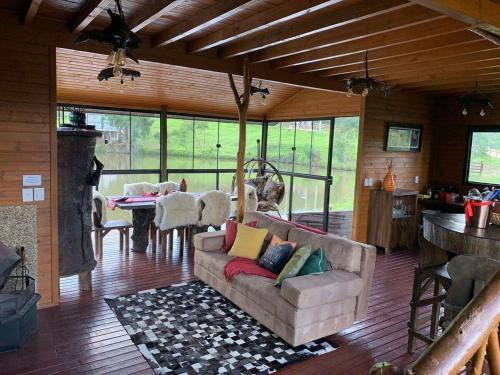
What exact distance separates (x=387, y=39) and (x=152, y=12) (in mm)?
2322

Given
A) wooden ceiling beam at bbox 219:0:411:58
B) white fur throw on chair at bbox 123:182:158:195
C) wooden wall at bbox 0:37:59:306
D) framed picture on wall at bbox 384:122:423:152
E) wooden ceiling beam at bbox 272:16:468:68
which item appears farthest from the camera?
framed picture on wall at bbox 384:122:423:152

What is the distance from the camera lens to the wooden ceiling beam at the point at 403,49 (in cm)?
359

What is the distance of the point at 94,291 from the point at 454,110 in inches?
261

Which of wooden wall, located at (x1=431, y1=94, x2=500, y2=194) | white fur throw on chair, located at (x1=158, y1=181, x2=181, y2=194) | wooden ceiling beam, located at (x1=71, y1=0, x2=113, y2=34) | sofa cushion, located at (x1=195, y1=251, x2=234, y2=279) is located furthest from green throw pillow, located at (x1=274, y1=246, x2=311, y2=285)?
wooden wall, located at (x1=431, y1=94, x2=500, y2=194)

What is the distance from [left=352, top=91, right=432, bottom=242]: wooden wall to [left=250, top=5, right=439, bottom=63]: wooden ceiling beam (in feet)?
7.54

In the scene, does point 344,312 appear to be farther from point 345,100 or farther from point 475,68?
point 345,100

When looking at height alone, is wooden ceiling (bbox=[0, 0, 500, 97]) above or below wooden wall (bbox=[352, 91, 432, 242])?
above

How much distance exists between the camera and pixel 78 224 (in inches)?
161

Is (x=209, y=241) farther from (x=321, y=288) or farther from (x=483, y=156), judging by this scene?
(x=483, y=156)

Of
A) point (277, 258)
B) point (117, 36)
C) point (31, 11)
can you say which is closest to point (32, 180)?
point (31, 11)

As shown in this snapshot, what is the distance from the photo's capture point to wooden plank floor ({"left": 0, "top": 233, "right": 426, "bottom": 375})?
2.95 m

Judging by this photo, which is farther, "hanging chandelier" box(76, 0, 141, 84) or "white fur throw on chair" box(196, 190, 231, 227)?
"white fur throw on chair" box(196, 190, 231, 227)

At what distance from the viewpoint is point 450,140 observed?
273 inches

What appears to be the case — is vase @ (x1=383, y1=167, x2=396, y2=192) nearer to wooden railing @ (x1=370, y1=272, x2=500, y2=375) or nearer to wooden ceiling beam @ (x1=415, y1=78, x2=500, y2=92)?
wooden ceiling beam @ (x1=415, y1=78, x2=500, y2=92)
